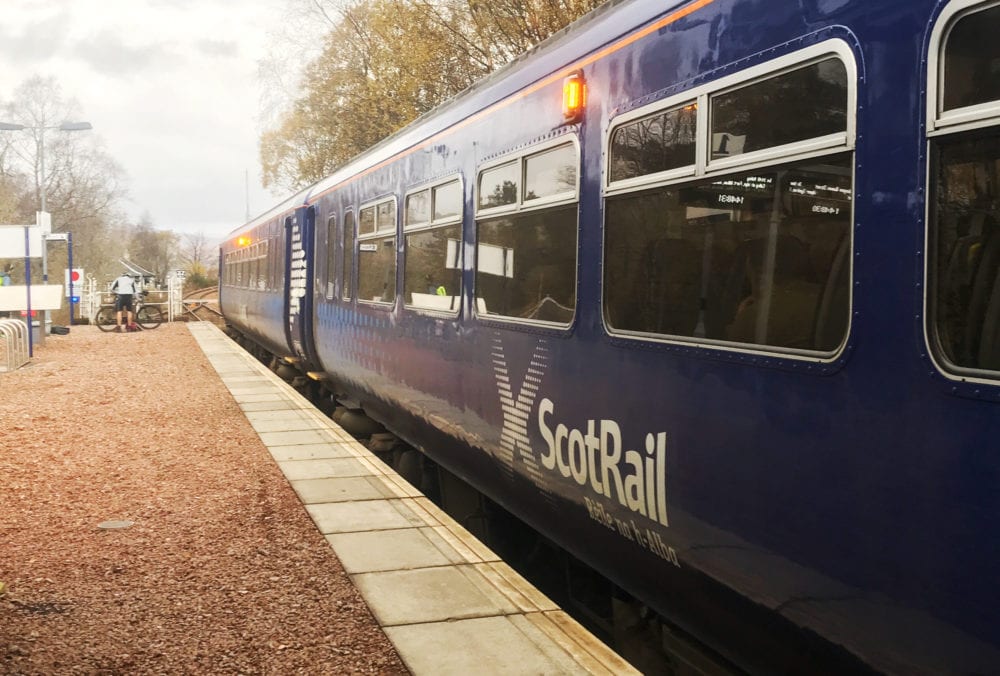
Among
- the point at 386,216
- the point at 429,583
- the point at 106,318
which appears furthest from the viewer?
the point at 106,318

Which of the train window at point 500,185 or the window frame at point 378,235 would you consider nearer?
the train window at point 500,185

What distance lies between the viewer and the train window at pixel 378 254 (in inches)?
314

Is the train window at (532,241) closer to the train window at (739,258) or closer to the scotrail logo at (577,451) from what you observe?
the scotrail logo at (577,451)

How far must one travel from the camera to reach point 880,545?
250 centimetres

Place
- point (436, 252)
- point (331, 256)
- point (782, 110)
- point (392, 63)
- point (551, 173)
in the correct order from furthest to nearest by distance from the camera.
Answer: point (392, 63), point (331, 256), point (436, 252), point (551, 173), point (782, 110)

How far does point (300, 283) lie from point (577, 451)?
9.16 meters

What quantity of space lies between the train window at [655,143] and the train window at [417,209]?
3055mm

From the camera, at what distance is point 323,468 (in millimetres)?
7598

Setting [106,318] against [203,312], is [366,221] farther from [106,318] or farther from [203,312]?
[203,312]

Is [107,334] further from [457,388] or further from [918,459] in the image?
[918,459]

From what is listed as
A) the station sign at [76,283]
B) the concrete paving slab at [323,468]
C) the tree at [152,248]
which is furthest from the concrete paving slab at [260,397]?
the tree at [152,248]

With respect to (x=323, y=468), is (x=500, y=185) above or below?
above

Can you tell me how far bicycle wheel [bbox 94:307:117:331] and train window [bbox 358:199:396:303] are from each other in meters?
20.6

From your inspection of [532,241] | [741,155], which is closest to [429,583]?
[532,241]
